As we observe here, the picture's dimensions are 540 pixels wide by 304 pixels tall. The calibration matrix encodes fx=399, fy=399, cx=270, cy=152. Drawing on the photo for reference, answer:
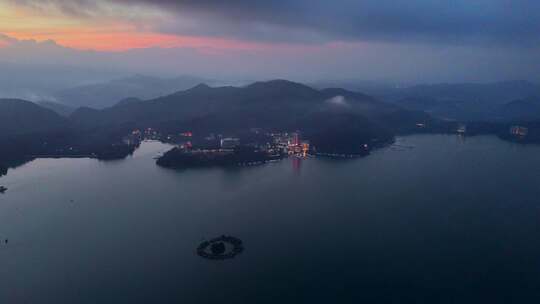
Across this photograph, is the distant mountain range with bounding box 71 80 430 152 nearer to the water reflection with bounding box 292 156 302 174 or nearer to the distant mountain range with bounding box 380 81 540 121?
the water reflection with bounding box 292 156 302 174

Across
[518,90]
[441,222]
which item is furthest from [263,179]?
[518,90]

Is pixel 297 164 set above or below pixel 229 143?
below

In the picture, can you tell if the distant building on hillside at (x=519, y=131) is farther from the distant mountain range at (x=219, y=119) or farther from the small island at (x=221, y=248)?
the small island at (x=221, y=248)

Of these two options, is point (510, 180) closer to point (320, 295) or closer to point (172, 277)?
point (320, 295)

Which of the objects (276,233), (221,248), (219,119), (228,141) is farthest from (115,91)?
(221,248)

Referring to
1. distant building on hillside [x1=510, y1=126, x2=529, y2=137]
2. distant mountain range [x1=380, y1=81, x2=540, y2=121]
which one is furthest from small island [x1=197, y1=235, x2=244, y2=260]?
distant mountain range [x1=380, y1=81, x2=540, y2=121]

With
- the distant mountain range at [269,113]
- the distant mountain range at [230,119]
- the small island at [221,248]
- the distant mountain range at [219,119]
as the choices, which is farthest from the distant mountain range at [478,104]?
the small island at [221,248]

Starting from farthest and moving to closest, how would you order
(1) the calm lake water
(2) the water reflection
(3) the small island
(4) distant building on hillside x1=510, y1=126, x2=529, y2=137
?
(4) distant building on hillside x1=510, y1=126, x2=529, y2=137, (2) the water reflection, (3) the small island, (1) the calm lake water

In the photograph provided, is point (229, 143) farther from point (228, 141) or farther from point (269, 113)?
point (269, 113)

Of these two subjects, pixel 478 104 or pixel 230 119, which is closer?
pixel 230 119
